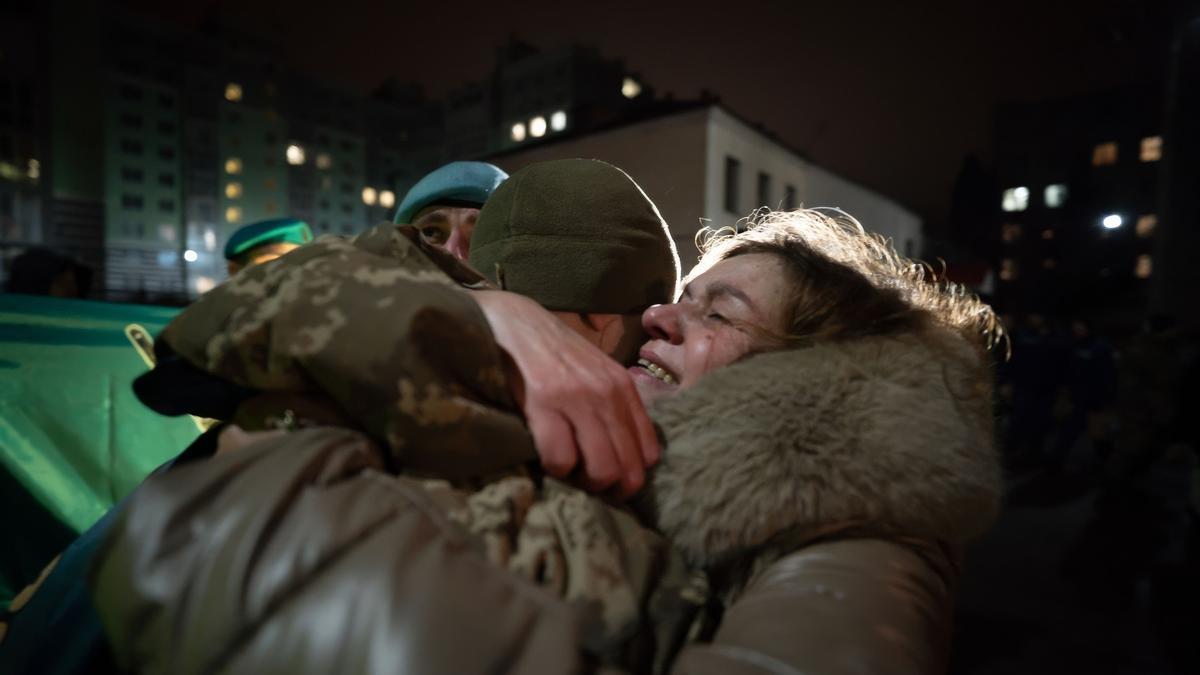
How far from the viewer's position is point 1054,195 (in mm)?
49406

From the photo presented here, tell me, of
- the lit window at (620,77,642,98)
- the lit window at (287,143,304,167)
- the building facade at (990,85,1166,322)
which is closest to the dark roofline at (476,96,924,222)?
the building facade at (990,85,1166,322)

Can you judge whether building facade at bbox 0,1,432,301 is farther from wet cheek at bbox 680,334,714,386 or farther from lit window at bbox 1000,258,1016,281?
lit window at bbox 1000,258,1016,281

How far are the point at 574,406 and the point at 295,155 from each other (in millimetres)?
69452

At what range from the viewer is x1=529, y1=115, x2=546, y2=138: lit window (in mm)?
58281

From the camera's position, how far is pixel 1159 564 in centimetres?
596

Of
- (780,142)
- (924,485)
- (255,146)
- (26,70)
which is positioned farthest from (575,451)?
(255,146)

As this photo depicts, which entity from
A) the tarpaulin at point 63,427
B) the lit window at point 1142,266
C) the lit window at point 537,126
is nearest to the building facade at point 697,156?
the tarpaulin at point 63,427

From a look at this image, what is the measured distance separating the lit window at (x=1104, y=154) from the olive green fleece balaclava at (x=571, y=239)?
62105mm

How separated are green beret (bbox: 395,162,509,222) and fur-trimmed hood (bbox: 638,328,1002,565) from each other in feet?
6.38

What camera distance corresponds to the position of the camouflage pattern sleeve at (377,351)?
34.3 inches

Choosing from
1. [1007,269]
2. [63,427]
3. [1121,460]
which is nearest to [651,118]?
[1121,460]

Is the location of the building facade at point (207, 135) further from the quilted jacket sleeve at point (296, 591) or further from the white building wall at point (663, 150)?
the quilted jacket sleeve at point (296, 591)

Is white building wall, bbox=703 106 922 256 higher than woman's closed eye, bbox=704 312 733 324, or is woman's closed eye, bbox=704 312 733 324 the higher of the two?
white building wall, bbox=703 106 922 256

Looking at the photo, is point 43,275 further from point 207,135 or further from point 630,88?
point 630,88
